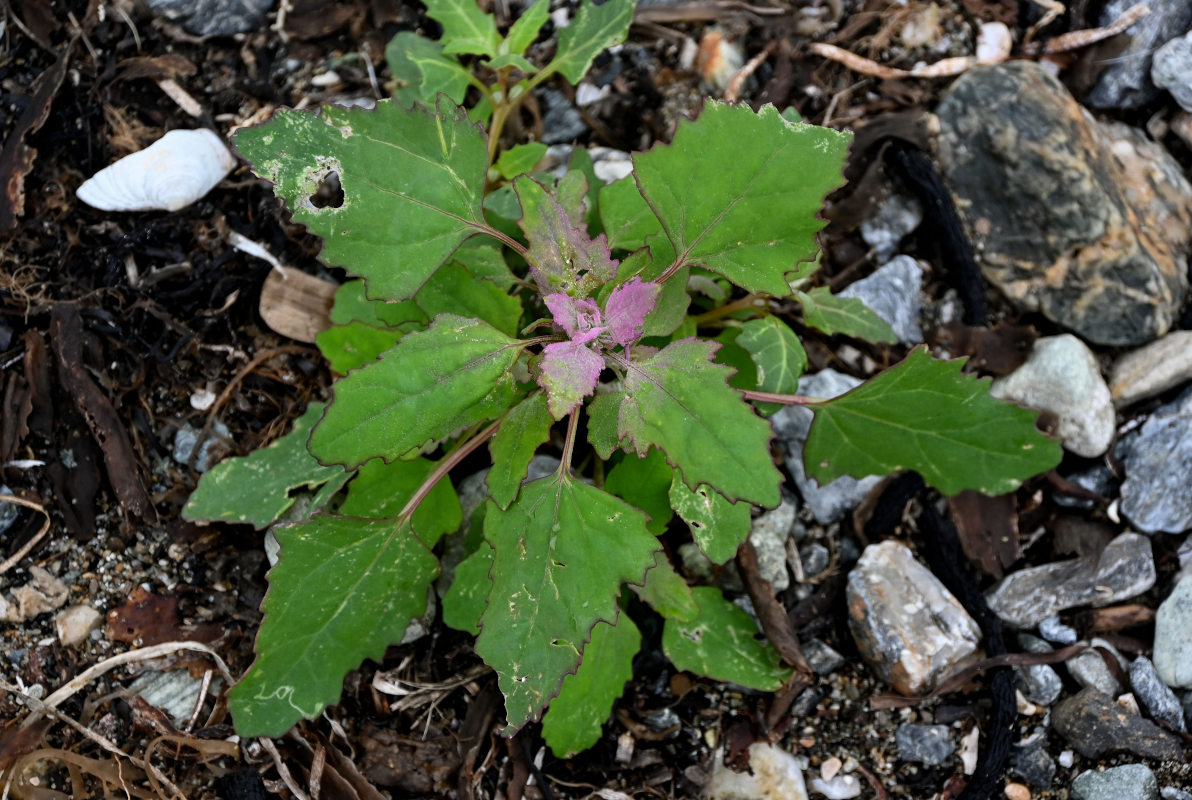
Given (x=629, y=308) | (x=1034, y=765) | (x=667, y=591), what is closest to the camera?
(x=629, y=308)

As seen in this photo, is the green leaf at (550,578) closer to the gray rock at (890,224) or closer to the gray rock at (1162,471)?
the gray rock at (890,224)

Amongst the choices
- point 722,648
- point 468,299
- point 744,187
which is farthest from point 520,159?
point 722,648

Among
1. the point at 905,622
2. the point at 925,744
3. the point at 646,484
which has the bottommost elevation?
the point at 925,744

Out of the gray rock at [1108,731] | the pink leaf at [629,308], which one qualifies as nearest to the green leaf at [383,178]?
the pink leaf at [629,308]

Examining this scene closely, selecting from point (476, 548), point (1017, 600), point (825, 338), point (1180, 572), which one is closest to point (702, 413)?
point (476, 548)

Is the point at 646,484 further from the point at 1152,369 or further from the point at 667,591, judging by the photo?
the point at 1152,369

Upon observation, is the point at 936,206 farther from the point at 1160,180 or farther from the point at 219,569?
the point at 219,569
